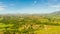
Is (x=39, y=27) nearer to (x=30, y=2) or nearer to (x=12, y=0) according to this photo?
(x=30, y=2)

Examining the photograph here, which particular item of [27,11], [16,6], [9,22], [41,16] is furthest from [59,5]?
[9,22]

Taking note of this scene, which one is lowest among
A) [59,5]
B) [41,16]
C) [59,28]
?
[59,28]

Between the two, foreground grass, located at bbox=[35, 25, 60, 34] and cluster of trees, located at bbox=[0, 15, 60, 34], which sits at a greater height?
cluster of trees, located at bbox=[0, 15, 60, 34]

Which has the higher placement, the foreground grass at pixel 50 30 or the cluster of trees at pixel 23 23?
the cluster of trees at pixel 23 23

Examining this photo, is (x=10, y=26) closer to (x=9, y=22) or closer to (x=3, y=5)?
(x=9, y=22)

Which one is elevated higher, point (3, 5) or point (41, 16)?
point (3, 5)

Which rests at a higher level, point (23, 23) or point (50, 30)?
point (23, 23)
